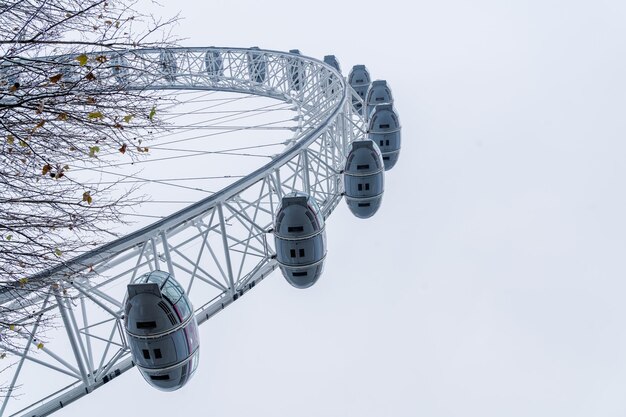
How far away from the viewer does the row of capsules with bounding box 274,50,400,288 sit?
1506 cm

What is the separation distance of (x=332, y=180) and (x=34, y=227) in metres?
13.0

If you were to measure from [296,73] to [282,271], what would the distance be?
898 inches

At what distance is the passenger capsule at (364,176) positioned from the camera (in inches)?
754

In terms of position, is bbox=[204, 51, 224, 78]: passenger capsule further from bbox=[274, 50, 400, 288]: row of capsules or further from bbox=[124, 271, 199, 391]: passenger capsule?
bbox=[124, 271, 199, 391]: passenger capsule

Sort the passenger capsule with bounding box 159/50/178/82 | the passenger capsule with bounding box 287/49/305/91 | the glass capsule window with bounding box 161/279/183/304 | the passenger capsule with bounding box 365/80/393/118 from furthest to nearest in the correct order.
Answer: the passenger capsule with bounding box 287/49/305/91 → the passenger capsule with bounding box 365/80/393/118 → the glass capsule window with bounding box 161/279/183/304 → the passenger capsule with bounding box 159/50/178/82

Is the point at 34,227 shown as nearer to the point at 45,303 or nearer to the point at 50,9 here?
the point at 45,303

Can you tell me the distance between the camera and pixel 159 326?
1130 cm

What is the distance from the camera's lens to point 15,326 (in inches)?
440

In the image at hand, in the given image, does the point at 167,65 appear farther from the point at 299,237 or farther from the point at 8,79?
the point at 299,237

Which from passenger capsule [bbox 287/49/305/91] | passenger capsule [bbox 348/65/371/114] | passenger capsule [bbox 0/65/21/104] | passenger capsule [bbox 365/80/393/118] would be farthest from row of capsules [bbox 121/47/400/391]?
passenger capsule [bbox 348/65/371/114]

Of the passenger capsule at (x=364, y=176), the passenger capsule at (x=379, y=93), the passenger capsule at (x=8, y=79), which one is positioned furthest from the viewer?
the passenger capsule at (x=379, y=93)

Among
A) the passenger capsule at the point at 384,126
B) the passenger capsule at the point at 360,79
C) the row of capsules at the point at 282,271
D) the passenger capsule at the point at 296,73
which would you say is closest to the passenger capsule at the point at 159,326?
the row of capsules at the point at 282,271

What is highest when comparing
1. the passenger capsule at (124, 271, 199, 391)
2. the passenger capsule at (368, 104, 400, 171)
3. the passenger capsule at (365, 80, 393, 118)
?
the passenger capsule at (365, 80, 393, 118)

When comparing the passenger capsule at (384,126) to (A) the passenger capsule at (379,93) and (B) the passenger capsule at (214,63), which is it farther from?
(B) the passenger capsule at (214,63)
